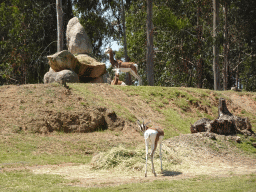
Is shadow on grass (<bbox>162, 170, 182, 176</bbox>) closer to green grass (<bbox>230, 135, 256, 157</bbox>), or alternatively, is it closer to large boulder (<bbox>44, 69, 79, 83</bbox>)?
green grass (<bbox>230, 135, 256, 157</bbox>)

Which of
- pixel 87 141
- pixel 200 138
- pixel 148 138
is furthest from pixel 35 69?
pixel 148 138

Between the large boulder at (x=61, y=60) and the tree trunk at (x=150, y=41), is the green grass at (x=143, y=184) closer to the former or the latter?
the large boulder at (x=61, y=60)

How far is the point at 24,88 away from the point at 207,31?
13.7m

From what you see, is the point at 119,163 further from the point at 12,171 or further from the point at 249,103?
the point at 249,103

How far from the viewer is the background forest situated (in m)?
25.1

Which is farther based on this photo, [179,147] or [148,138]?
[179,147]

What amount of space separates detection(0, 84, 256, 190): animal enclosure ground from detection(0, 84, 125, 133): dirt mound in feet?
0.13

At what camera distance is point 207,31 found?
77.8ft

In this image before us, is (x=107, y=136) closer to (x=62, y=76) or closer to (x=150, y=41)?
(x=62, y=76)

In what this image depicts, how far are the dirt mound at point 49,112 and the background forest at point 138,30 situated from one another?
341 inches

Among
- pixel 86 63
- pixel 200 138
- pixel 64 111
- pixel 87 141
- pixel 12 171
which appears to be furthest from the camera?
pixel 86 63

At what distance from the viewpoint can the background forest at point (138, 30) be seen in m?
25.1

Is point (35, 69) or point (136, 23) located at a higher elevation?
point (136, 23)

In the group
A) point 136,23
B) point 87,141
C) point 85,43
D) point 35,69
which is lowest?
point 87,141
